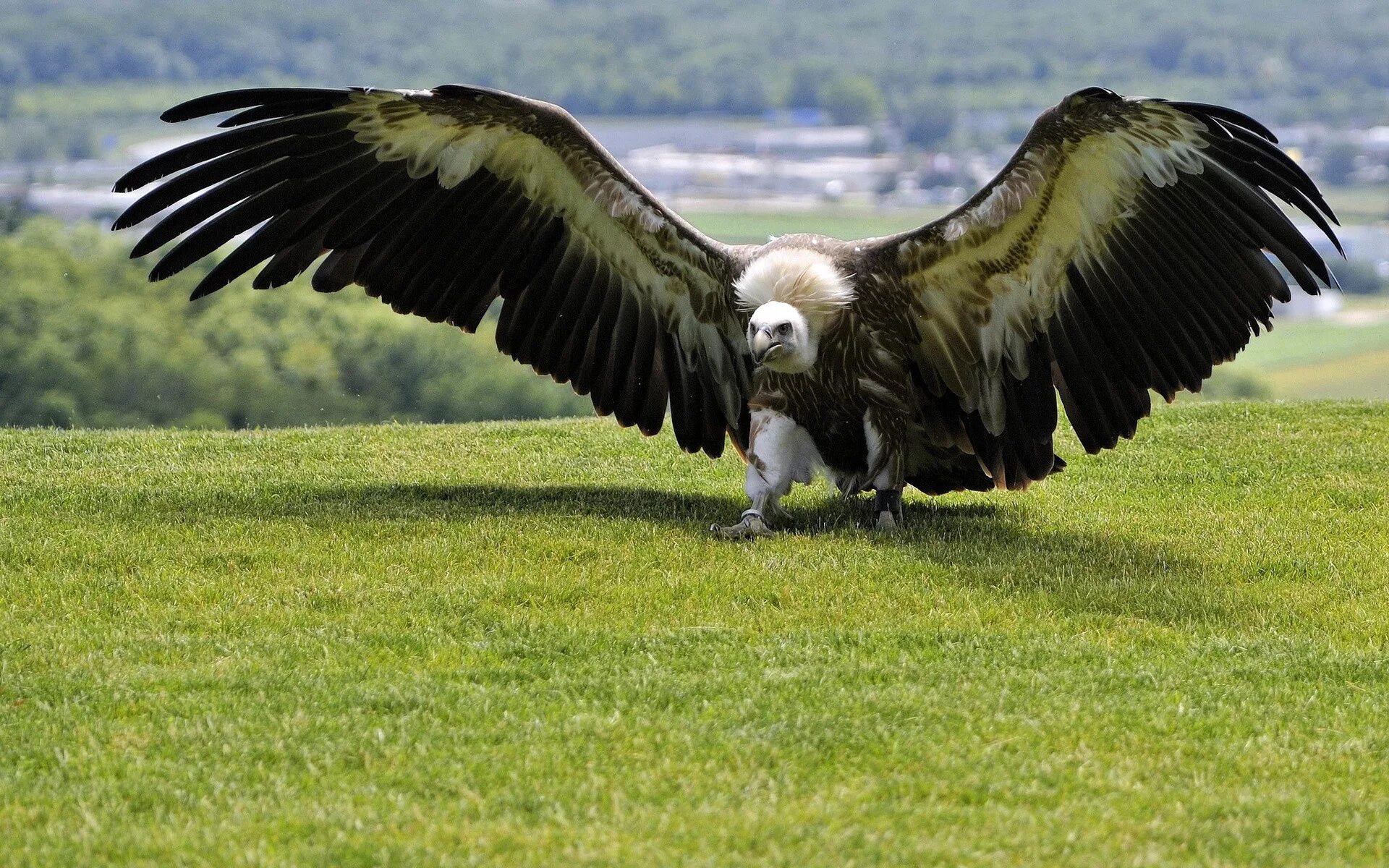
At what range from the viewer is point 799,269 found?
8508 mm

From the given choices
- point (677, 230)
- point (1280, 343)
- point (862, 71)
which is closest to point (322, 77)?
point (862, 71)

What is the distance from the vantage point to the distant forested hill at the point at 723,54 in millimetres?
125125

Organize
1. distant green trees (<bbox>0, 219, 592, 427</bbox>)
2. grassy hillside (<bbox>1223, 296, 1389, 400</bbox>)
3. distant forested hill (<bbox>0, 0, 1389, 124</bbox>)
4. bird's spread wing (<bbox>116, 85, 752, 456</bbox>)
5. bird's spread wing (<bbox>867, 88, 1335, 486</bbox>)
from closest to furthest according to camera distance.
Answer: bird's spread wing (<bbox>867, 88, 1335, 486</bbox>)
bird's spread wing (<bbox>116, 85, 752, 456</bbox>)
distant green trees (<bbox>0, 219, 592, 427</bbox>)
grassy hillside (<bbox>1223, 296, 1389, 400</bbox>)
distant forested hill (<bbox>0, 0, 1389, 124</bbox>)

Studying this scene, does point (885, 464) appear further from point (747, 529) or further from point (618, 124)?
point (618, 124)

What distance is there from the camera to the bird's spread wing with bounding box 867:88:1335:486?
26.0ft

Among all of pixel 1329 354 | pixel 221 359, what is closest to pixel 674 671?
pixel 221 359

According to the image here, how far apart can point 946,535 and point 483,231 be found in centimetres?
290

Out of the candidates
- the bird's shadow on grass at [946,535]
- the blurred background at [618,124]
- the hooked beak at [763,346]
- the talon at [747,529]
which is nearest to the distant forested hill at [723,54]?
the blurred background at [618,124]

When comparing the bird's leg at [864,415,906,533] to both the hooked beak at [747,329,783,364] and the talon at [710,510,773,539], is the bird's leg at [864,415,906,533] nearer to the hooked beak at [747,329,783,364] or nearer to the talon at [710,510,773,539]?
the talon at [710,510,773,539]

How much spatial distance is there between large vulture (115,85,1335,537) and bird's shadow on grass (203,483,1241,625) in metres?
0.30

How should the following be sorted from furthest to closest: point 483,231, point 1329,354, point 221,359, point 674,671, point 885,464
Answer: point 1329,354, point 221,359, point 483,231, point 885,464, point 674,671

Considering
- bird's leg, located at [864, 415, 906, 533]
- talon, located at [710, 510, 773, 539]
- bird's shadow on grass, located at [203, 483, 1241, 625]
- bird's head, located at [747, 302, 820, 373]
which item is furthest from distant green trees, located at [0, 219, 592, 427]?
bird's head, located at [747, 302, 820, 373]

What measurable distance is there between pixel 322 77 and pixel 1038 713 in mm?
123652

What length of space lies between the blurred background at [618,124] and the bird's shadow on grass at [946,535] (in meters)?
27.6
